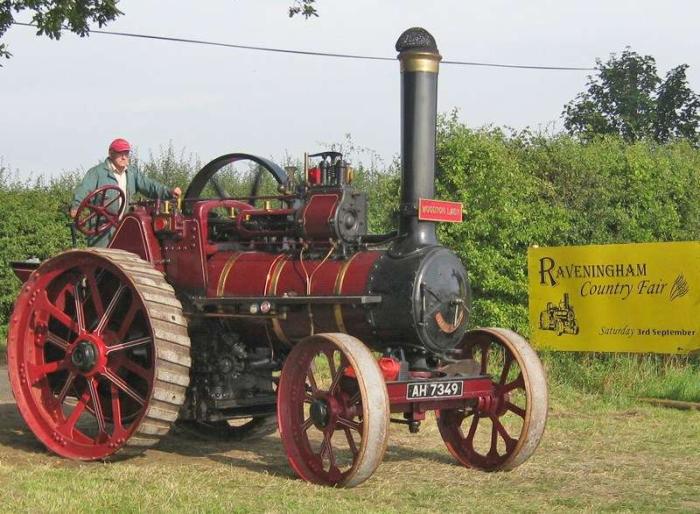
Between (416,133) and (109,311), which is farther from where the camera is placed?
(109,311)

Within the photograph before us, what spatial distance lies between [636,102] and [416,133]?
20.3 m

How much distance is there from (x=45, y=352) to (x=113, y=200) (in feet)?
3.91

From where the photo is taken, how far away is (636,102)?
26.4 meters

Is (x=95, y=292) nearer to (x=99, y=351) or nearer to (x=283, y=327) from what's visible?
(x=99, y=351)

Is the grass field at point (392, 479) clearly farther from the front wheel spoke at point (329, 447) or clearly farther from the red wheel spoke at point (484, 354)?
the red wheel spoke at point (484, 354)

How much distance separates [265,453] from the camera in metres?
8.30

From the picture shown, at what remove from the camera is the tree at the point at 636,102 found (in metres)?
26.4

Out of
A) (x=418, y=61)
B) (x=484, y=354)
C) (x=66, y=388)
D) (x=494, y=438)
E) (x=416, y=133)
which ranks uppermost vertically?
(x=418, y=61)

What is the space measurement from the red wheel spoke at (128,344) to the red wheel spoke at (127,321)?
80mm

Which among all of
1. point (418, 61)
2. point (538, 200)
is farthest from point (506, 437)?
point (538, 200)

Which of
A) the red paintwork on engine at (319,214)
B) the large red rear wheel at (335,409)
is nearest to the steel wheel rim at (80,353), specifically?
the large red rear wheel at (335,409)

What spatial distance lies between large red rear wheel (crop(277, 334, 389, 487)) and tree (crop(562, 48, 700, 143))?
20.3m

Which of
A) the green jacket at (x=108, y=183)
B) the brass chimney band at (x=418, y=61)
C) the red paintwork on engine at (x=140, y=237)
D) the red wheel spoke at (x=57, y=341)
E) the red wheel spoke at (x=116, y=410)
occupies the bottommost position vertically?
the red wheel spoke at (x=116, y=410)

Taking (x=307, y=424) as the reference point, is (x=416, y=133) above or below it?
above
